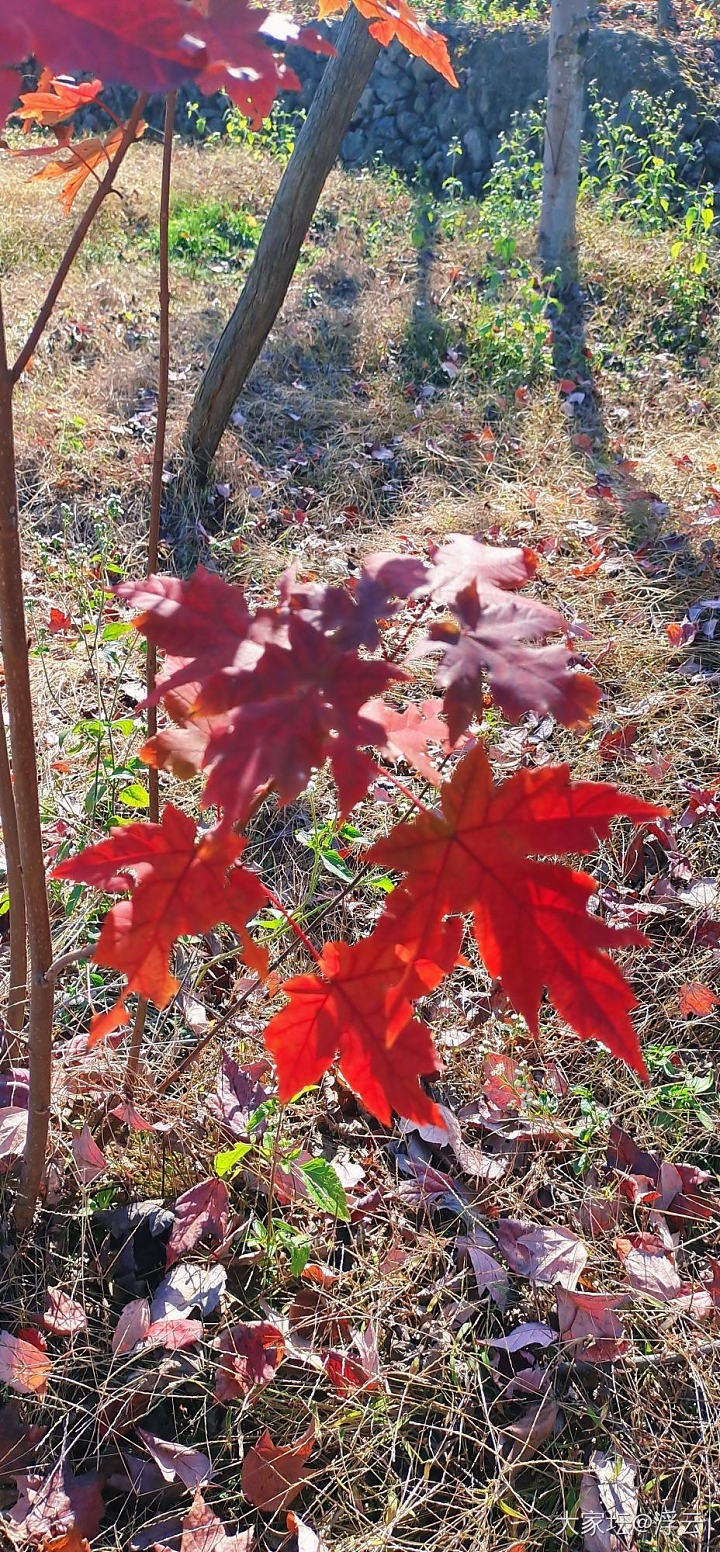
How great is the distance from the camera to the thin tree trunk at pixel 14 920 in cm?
126

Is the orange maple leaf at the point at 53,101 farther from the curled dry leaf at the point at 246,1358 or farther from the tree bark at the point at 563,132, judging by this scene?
the tree bark at the point at 563,132

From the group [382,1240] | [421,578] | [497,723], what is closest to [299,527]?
[497,723]

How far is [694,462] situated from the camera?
3.62 m

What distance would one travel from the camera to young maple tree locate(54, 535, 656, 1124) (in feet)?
2.21

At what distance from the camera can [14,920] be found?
53.4 inches

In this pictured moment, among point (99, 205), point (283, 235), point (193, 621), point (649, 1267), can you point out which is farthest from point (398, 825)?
point (283, 235)

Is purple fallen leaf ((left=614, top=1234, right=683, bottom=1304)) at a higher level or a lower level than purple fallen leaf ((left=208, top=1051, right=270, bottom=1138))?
lower

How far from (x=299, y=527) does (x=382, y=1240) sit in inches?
93.2

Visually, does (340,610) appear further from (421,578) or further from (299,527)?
(299,527)

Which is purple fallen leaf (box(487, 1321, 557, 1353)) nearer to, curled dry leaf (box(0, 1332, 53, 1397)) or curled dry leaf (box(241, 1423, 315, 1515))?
curled dry leaf (box(241, 1423, 315, 1515))

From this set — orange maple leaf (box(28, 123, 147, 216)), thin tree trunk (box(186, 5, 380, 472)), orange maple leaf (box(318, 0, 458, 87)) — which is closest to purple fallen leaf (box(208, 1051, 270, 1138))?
orange maple leaf (box(28, 123, 147, 216))

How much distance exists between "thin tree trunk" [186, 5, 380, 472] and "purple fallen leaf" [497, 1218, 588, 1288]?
2849 mm

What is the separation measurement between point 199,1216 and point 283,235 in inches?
130

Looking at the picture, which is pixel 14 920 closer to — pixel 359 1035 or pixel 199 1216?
pixel 199 1216
